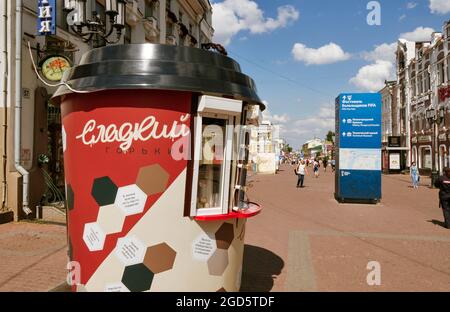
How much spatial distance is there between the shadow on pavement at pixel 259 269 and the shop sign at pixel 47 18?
7.34 m

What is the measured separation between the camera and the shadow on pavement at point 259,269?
4930 millimetres

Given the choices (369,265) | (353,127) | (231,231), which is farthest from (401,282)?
(353,127)

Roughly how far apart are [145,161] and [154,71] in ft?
2.64

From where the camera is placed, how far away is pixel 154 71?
3.26 meters

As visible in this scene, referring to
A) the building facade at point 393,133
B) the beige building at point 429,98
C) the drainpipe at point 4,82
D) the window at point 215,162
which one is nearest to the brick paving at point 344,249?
the window at point 215,162

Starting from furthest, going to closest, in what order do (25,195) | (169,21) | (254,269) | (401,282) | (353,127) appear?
1. (169,21)
2. (353,127)
3. (25,195)
4. (254,269)
5. (401,282)

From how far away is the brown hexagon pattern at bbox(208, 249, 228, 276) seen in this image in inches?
141

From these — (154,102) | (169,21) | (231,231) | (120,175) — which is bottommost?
(231,231)

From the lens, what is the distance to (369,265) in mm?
6000

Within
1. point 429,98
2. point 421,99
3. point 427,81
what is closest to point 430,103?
point 429,98

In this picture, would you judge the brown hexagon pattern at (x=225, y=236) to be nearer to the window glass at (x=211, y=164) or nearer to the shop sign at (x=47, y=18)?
the window glass at (x=211, y=164)

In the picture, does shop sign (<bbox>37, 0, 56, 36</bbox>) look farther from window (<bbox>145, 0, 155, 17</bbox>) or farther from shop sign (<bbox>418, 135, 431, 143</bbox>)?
shop sign (<bbox>418, 135, 431, 143</bbox>)

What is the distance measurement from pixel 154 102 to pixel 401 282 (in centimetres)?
432
